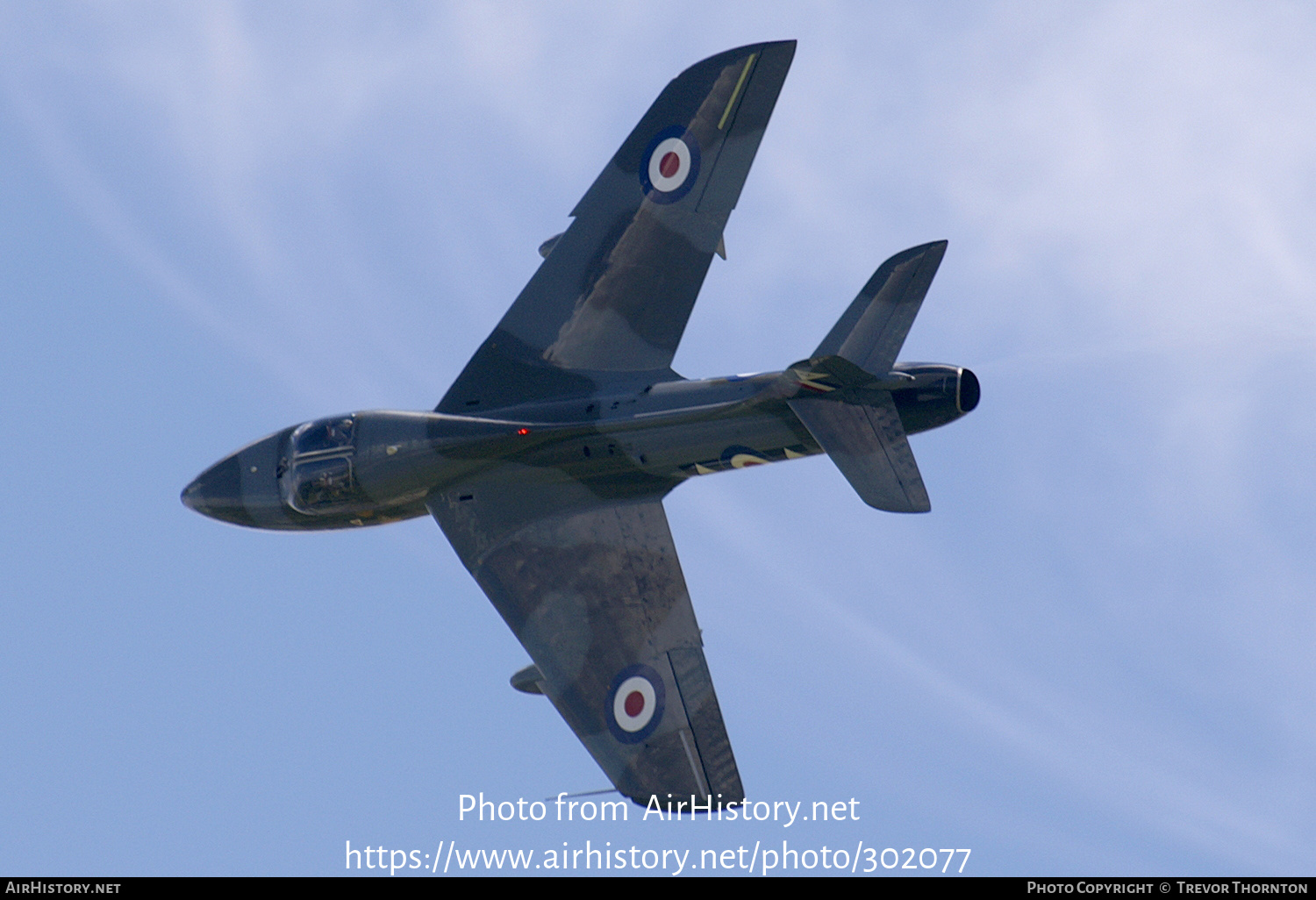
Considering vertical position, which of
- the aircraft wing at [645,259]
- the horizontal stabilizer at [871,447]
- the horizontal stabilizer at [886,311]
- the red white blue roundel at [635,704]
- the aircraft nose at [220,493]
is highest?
the aircraft wing at [645,259]

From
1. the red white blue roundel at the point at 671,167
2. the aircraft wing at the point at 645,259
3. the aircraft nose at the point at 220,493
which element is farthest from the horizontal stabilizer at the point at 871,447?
the aircraft nose at the point at 220,493

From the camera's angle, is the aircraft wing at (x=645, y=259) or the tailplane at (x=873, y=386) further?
the aircraft wing at (x=645, y=259)

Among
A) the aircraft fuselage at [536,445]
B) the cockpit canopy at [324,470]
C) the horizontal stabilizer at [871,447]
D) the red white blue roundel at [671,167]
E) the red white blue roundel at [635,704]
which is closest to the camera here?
the horizontal stabilizer at [871,447]

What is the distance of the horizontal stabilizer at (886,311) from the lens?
99.9 ft

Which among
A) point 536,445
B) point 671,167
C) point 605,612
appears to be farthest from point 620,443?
point 671,167

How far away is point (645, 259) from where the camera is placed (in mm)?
35969

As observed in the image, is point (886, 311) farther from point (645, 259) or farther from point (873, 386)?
point (645, 259)

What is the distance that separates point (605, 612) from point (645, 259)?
7369 millimetres

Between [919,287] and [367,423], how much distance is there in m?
11.7

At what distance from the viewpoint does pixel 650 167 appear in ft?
120

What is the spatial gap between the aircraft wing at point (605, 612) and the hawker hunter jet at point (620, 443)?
39 mm

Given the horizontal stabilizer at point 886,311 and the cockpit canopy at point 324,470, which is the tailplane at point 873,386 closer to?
the horizontal stabilizer at point 886,311
